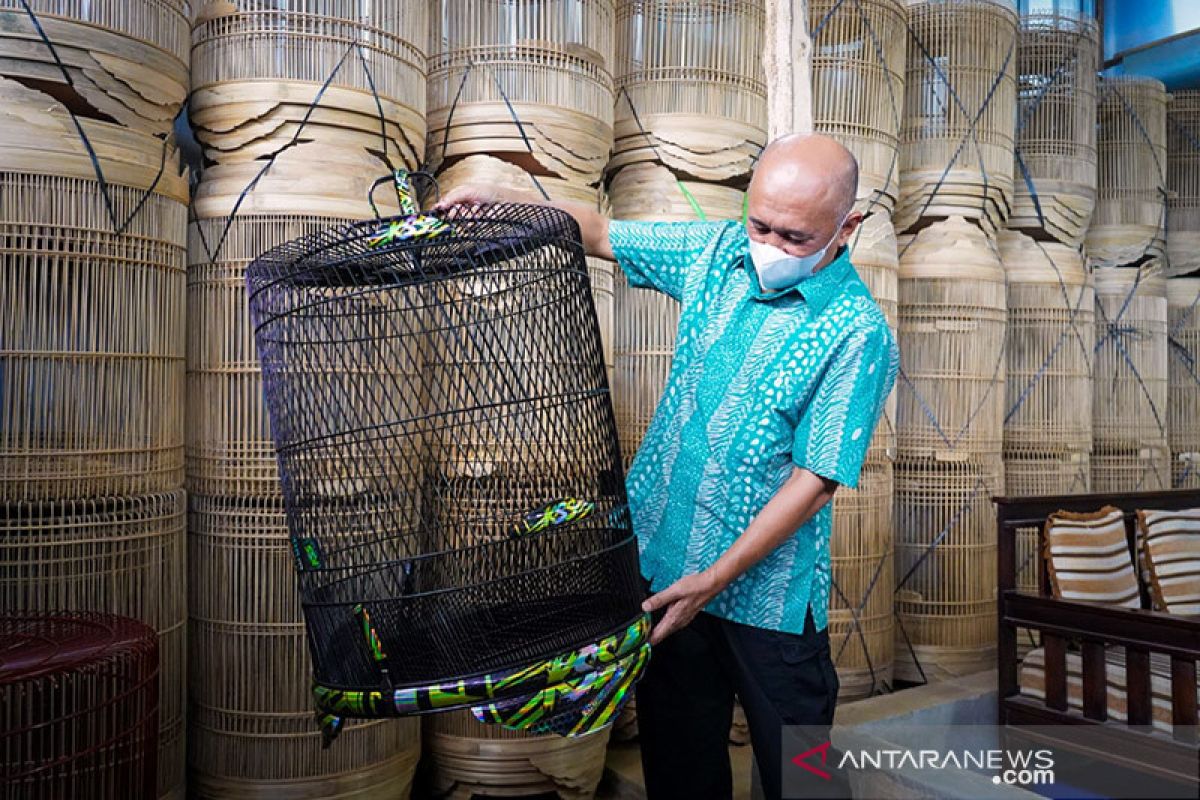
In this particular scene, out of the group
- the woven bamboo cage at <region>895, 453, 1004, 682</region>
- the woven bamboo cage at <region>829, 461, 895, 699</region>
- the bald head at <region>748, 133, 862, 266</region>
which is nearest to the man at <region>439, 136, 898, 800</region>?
the bald head at <region>748, 133, 862, 266</region>

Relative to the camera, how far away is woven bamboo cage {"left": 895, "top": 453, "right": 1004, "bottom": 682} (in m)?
3.86

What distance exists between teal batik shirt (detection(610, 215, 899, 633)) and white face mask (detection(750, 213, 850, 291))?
0.9 inches

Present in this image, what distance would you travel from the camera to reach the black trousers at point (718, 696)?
170 centimetres

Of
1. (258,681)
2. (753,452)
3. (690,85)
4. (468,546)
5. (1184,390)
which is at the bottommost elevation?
(258,681)

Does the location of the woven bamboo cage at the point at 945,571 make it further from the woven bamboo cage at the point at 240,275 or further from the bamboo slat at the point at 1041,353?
the woven bamboo cage at the point at 240,275

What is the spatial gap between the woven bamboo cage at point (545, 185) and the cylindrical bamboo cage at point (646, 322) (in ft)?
0.52

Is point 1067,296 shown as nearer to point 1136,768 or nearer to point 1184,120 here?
point 1184,120

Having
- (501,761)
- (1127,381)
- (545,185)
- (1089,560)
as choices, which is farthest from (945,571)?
(545,185)

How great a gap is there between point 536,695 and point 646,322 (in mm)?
1943

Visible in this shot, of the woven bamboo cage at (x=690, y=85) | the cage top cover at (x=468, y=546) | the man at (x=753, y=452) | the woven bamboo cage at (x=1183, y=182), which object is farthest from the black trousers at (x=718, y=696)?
the woven bamboo cage at (x=1183, y=182)

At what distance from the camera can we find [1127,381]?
4730 mm

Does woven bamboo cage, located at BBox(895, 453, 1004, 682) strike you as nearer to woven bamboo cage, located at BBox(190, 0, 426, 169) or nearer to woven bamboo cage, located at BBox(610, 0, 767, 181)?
woven bamboo cage, located at BBox(610, 0, 767, 181)

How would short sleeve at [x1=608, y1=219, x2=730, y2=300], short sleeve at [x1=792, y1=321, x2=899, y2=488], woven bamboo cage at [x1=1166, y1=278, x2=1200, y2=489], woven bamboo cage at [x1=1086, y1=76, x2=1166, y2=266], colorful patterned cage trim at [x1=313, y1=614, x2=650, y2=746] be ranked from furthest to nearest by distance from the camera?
woven bamboo cage at [x1=1166, y1=278, x2=1200, y2=489]
woven bamboo cage at [x1=1086, y1=76, x2=1166, y2=266]
short sleeve at [x1=608, y1=219, x2=730, y2=300]
short sleeve at [x1=792, y1=321, x2=899, y2=488]
colorful patterned cage trim at [x1=313, y1=614, x2=650, y2=746]

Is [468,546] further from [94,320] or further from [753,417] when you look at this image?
[94,320]
